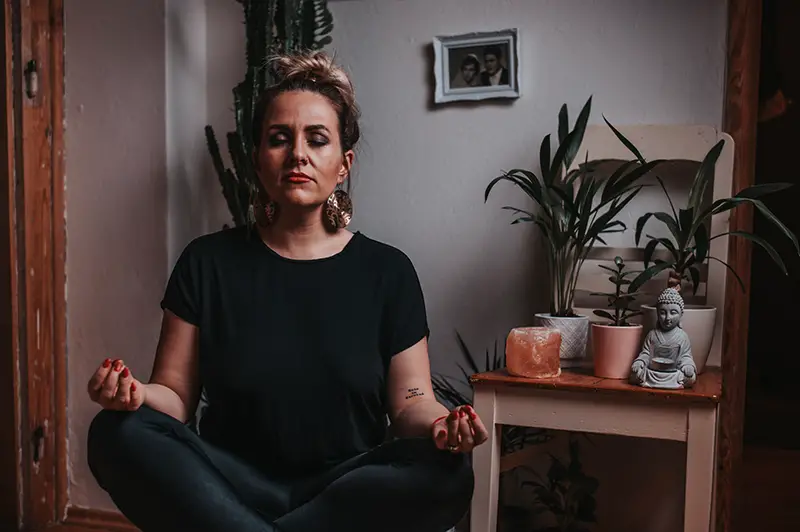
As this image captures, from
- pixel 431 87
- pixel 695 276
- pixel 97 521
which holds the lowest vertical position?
pixel 97 521

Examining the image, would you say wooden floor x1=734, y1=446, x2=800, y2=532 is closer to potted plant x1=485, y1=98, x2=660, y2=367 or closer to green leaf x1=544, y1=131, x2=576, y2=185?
potted plant x1=485, y1=98, x2=660, y2=367

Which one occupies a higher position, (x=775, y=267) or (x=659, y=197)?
(x=659, y=197)

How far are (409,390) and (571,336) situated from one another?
413mm

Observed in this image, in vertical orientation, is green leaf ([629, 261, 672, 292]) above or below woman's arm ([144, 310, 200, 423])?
above

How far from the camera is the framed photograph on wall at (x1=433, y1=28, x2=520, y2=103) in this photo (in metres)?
2.08

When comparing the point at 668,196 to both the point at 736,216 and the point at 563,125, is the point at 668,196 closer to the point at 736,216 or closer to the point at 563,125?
the point at 736,216

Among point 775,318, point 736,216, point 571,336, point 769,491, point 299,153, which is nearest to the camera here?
point 299,153

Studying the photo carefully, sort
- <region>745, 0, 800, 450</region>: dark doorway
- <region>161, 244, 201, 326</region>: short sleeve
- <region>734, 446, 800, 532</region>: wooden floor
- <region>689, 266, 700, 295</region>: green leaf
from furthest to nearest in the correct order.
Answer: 1. <region>745, 0, 800, 450</region>: dark doorway
2. <region>734, 446, 800, 532</region>: wooden floor
3. <region>689, 266, 700, 295</region>: green leaf
4. <region>161, 244, 201, 326</region>: short sleeve

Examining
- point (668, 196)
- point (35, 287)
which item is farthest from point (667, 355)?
point (35, 287)

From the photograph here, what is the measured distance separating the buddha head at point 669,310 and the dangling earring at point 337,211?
678mm

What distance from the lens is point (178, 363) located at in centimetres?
A: 161

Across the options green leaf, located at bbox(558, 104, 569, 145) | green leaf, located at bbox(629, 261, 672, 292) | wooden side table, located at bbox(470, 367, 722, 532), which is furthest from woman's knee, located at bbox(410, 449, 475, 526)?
green leaf, located at bbox(558, 104, 569, 145)

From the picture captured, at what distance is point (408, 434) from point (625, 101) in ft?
3.41

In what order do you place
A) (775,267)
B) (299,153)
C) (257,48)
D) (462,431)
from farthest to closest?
1. (775,267)
2. (257,48)
3. (299,153)
4. (462,431)
